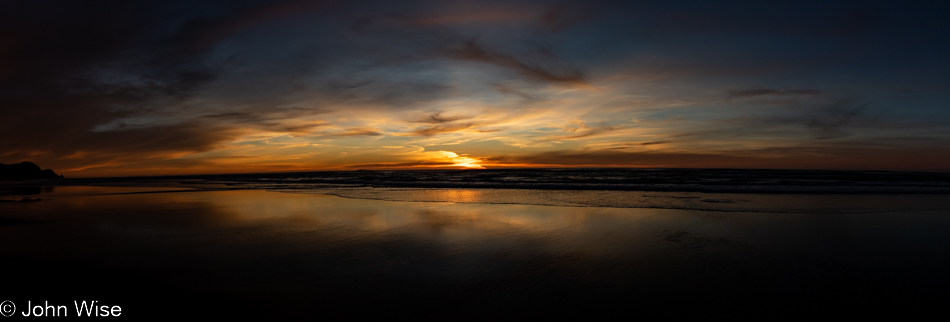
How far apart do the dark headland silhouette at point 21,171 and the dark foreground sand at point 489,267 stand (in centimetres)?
9211

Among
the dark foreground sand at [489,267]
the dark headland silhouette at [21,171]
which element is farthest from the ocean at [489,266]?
the dark headland silhouette at [21,171]

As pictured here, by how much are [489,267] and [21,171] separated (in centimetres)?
11102

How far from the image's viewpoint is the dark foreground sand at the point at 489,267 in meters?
4.14

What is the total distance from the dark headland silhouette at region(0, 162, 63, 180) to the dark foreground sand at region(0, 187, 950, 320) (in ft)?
302

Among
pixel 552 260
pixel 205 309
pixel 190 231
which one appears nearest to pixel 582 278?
pixel 552 260

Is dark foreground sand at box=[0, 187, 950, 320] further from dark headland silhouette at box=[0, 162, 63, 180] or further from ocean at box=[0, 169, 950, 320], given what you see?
dark headland silhouette at box=[0, 162, 63, 180]

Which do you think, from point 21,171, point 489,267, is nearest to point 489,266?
point 489,267

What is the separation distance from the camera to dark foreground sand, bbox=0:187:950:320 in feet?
13.6

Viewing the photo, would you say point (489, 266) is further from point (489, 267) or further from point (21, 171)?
point (21, 171)

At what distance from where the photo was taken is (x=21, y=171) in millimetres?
74188

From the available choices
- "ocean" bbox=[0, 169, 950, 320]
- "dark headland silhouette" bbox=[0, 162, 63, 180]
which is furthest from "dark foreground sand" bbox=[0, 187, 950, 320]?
"dark headland silhouette" bbox=[0, 162, 63, 180]

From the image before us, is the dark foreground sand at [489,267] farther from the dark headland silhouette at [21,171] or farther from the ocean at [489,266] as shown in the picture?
the dark headland silhouette at [21,171]

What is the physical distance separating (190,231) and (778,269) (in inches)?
453

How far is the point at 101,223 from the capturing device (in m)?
10.1
